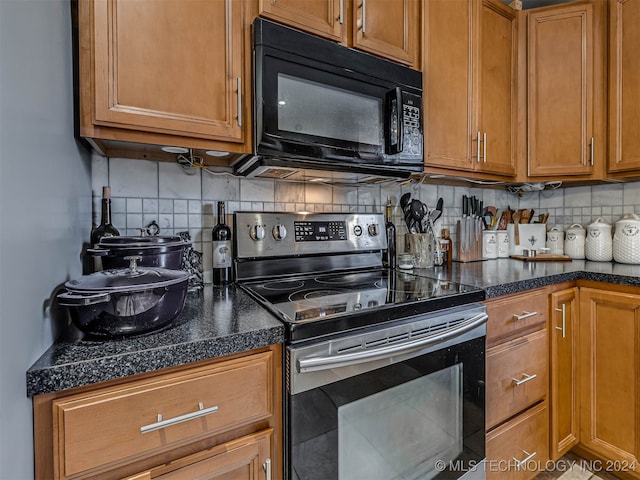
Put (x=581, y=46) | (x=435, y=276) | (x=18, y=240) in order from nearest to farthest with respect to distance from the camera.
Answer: (x=18, y=240), (x=435, y=276), (x=581, y=46)

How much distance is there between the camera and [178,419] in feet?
2.21

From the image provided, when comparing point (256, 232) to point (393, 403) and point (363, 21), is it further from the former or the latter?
point (363, 21)

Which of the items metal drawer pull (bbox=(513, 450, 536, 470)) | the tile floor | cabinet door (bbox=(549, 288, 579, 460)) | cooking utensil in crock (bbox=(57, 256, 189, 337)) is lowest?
the tile floor

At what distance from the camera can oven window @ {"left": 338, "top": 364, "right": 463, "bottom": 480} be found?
0.88 metres

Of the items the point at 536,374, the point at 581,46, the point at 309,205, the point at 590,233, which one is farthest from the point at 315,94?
the point at 590,233

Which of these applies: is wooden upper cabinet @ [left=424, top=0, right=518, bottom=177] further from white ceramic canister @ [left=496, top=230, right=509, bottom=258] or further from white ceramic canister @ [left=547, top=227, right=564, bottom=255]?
white ceramic canister @ [left=547, top=227, right=564, bottom=255]

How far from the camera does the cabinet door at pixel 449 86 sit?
4.92ft

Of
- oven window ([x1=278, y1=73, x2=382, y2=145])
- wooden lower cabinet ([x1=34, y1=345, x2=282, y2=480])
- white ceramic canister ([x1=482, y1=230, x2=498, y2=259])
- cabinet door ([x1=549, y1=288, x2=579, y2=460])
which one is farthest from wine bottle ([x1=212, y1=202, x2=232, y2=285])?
white ceramic canister ([x1=482, y1=230, x2=498, y2=259])

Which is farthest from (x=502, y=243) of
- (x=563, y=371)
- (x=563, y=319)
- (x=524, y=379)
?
(x=524, y=379)

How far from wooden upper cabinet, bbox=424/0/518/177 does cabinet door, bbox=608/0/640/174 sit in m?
0.45

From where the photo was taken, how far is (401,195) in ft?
6.00

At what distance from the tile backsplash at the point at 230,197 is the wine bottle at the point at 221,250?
7 cm

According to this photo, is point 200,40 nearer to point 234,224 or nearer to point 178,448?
point 234,224

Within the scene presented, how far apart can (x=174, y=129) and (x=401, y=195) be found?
1234 mm
